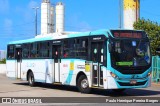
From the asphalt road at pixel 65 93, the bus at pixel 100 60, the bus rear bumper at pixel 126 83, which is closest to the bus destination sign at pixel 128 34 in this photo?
the bus at pixel 100 60

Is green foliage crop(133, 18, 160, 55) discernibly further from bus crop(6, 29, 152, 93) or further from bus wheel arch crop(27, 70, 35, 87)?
bus crop(6, 29, 152, 93)

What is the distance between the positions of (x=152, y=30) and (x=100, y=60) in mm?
21389

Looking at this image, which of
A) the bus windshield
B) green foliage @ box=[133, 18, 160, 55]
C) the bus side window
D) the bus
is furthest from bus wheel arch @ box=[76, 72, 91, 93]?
green foliage @ box=[133, 18, 160, 55]

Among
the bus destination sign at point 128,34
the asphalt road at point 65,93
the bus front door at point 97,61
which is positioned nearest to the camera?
the bus destination sign at point 128,34

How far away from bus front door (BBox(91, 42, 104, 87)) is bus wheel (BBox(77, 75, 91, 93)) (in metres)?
0.67

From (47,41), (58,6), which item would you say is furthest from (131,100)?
(58,6)

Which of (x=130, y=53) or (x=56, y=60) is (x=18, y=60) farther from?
(x=130, y=53)

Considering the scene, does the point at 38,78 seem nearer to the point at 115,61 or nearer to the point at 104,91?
the point at 104,91

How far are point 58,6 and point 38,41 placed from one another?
3327cm

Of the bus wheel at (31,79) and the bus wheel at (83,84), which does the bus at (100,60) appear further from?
the bus wheel at (31,79)

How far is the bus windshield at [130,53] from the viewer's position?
18.6m

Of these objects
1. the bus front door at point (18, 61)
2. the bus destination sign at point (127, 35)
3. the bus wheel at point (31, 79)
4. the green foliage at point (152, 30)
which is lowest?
the bus wheel at point (31, 79)

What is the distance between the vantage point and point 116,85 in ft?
60.7

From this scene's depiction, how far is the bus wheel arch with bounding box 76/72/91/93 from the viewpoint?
19978 mm
